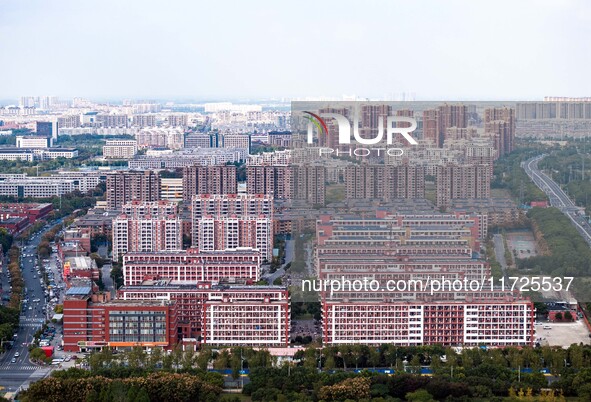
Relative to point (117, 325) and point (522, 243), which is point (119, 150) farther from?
point (117, 325)

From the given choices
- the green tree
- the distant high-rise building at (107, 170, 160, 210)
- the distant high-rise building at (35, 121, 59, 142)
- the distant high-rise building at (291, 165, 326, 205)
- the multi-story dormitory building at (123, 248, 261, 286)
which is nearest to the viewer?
the green tree

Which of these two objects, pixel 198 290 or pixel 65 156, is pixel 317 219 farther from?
pixel 65 156

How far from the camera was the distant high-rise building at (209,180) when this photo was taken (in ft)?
57.2

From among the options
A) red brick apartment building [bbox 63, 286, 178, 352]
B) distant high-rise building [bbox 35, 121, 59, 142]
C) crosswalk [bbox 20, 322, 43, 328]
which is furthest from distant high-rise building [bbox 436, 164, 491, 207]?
distant high-rise building [bbox 35, 121, 59, 142]

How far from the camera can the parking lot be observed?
1040 centimetres

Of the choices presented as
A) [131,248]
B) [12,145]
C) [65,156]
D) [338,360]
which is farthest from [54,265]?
[12,145]

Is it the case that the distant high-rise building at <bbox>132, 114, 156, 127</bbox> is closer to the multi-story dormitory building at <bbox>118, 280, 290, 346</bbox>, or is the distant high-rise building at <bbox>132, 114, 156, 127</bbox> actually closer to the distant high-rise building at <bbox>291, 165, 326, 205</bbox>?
the distant high-rise building at <bbox>291, 165, 326, 205</bbox>

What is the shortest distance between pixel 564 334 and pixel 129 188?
8103 mm

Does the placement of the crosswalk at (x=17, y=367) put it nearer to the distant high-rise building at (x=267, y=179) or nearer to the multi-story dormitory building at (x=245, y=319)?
the multi-story dormitory building at (x=245, y=319)

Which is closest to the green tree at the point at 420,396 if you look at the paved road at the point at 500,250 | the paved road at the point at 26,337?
the paved road at the point at 26,337

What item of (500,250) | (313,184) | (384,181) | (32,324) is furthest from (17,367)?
(384,181)

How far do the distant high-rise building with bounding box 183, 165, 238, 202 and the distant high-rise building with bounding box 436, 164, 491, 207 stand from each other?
16.0 feet

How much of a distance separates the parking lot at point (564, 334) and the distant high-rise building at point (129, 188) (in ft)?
25.1

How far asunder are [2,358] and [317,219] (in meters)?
3.71
